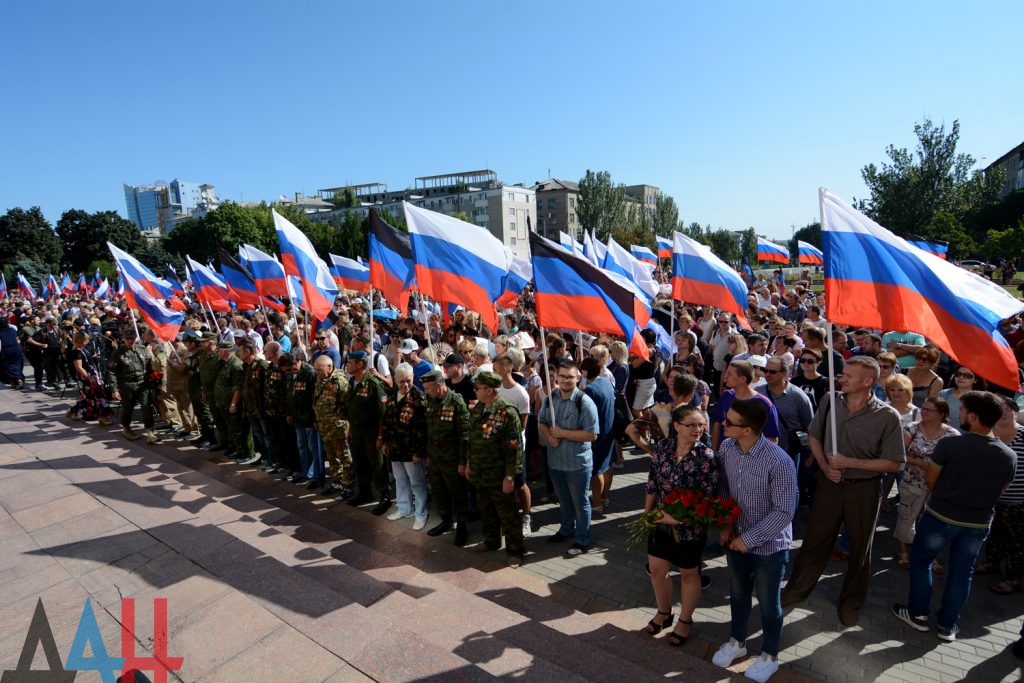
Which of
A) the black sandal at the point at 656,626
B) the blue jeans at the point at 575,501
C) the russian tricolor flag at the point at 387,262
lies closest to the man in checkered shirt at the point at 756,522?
the black sandal at the point at 656,626

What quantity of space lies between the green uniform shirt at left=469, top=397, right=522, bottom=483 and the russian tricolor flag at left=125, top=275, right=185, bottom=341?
306 inches

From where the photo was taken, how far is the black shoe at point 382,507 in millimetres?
6810

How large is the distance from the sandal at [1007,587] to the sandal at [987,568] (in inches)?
8.4

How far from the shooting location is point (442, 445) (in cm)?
594

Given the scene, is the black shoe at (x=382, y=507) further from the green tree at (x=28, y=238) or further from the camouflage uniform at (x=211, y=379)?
the green tree at (x=28, y=238)

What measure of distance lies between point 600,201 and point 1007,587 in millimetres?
67228

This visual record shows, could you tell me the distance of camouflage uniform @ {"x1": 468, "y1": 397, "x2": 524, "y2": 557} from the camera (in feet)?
17.6

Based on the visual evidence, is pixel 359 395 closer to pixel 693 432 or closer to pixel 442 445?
pixel 442 445

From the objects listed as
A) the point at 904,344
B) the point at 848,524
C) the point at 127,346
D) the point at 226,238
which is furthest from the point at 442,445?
the point at 226,238

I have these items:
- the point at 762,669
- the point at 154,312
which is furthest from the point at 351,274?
the point at 762,669

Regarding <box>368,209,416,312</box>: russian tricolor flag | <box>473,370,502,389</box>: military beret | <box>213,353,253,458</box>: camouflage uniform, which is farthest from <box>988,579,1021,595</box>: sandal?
<box>213,353,253,458</box>: camouflage uniform

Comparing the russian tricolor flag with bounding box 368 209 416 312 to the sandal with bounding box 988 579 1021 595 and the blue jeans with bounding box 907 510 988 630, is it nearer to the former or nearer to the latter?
the blue jeans with bounding box 907 510 988 630

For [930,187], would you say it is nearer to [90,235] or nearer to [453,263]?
[453,263]

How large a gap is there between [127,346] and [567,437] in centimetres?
878
